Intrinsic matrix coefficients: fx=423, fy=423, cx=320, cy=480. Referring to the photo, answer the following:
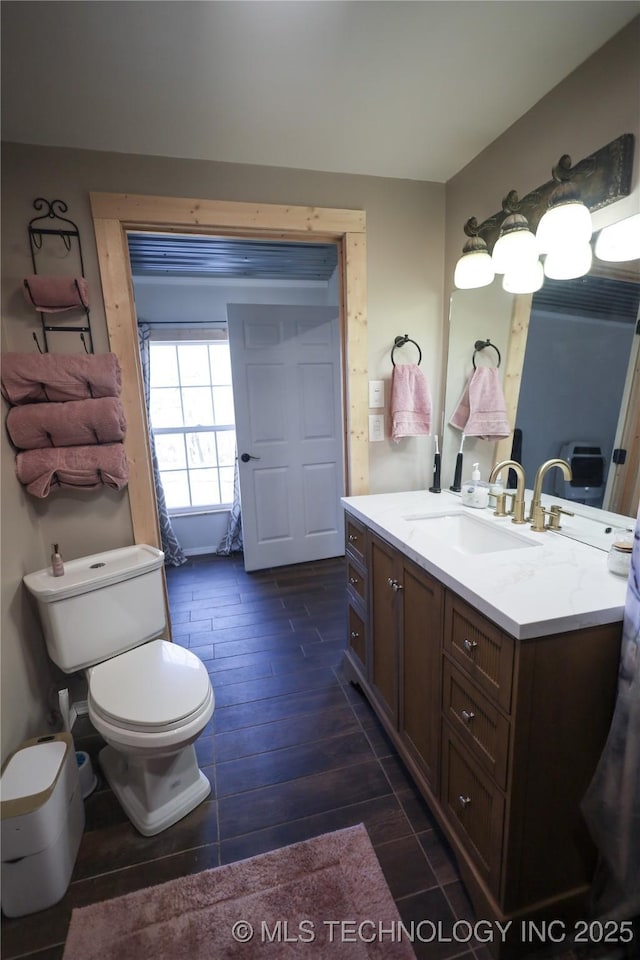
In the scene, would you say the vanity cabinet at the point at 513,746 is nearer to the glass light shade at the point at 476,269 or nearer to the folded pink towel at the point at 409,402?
the folded pink towel at the point at 409,402

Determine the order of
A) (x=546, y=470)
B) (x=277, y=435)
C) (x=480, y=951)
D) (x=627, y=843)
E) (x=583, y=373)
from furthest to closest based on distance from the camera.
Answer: (x=277, y=435) < (x=546, y=470) < (x=583, y=373) < (x=480, y=951) < (x=627, y=843)

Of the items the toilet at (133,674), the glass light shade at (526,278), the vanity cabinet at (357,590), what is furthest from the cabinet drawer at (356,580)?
the glass light shade at (526,278)

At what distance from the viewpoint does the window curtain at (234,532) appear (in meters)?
3.85

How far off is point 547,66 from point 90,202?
1.72 m

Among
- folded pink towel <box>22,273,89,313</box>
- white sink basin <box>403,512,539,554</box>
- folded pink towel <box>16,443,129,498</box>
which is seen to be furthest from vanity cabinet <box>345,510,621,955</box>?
folded pink towel <box>22,273,89,313</box>

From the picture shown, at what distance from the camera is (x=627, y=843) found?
975 mm

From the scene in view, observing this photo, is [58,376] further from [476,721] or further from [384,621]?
[476,721]

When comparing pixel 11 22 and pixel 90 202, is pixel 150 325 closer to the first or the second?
pixel 90 202

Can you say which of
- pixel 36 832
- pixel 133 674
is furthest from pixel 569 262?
pixel 36 832

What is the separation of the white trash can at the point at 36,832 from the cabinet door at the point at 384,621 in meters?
1.13

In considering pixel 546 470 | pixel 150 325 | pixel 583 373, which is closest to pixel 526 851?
pixel 546 470

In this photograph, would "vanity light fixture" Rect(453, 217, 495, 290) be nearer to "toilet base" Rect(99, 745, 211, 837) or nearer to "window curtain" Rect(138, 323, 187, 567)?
"toilet base" Rect(99, 745, 211, 837)

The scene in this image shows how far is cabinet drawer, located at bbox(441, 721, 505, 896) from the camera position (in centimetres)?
104

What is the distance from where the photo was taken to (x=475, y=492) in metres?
1.85
